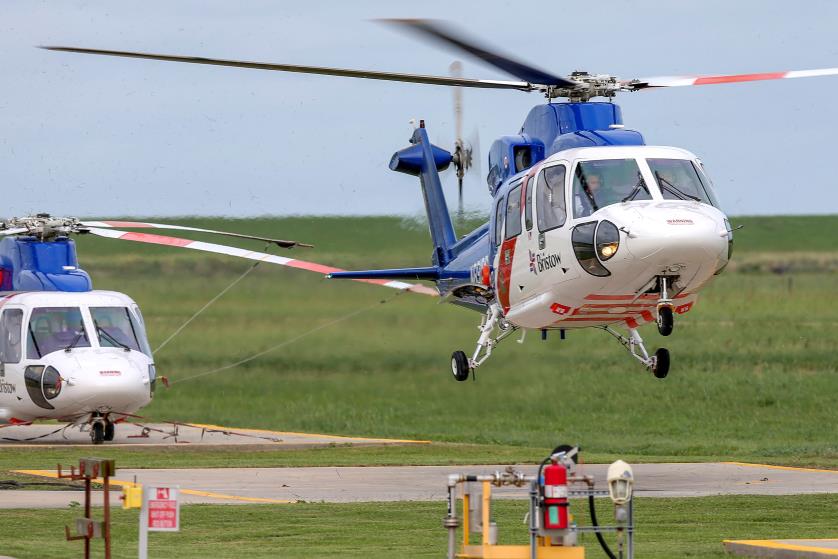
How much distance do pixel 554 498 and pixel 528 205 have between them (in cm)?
961

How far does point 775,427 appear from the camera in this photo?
39.5 metres

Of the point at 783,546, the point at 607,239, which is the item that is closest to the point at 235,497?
the point at 607,239

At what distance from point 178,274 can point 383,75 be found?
62.1 ft

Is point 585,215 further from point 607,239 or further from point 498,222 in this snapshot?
point 498,222

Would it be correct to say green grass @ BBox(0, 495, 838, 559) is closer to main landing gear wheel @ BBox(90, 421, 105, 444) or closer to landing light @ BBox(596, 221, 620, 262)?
landing light @ BBox(596, 221, 620, 262)

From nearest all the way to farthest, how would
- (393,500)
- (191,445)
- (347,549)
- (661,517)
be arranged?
(347,549), (661,517), (393,500), (191,445)

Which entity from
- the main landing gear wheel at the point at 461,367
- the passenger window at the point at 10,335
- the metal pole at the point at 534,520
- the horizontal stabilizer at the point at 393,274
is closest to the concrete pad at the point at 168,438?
the passenger window at the point at 10,335

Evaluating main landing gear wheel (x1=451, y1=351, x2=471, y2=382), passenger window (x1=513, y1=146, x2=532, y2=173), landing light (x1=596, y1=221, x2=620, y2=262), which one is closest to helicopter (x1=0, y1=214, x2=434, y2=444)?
main landing gear wheel (x1=451, y1=351, x2=471, y2=382)

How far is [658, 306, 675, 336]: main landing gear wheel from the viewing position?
789 inches

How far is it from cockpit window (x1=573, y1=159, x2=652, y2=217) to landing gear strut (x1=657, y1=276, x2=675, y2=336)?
3.46ft

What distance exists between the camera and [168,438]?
106ft

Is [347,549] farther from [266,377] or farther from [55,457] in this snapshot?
[266,377]

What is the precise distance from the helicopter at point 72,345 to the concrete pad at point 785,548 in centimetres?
1369

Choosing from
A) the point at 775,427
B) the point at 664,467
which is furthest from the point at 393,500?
the point at 775,427
